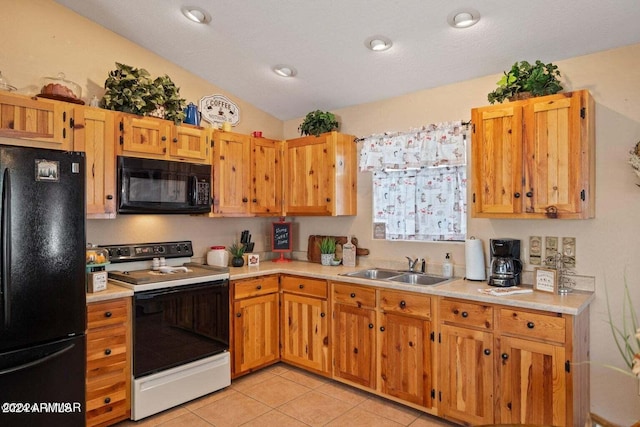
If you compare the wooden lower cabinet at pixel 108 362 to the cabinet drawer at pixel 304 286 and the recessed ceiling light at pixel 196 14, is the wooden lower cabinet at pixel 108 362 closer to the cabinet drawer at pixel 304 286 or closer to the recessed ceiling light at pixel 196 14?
the cabinet drawer at pixel 304 286

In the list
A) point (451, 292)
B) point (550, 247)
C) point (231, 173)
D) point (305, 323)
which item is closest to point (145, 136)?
point (231, 173)

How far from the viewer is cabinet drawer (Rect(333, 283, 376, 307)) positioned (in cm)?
304

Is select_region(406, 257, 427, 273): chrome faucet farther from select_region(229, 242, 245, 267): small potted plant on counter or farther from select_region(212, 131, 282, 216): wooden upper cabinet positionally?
select_region(229, 242, 245, 267): small potted plant on counter

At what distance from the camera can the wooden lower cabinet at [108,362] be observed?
2.50m

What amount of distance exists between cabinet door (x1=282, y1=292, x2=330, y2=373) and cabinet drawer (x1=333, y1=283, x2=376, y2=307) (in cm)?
16

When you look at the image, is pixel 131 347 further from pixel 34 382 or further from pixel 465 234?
pixel 465 234

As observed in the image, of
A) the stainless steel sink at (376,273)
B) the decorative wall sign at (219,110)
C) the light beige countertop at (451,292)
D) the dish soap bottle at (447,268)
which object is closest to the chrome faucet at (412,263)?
the stainless steel sink at (376,273)

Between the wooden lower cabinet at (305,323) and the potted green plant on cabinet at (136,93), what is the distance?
1.78 meters

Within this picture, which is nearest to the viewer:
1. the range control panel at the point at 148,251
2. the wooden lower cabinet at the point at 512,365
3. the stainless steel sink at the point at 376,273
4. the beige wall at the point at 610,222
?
the wooden lower cabinet at the point at 512,365

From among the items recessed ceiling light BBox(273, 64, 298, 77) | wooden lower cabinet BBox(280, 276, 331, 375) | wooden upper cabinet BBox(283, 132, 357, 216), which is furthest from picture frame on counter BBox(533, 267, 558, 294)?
recessed ceiling light BBox(273, 64, 298, 77)

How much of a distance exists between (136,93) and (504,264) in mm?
2906

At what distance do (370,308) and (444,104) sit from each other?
5.68 feet

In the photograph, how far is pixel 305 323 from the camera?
11.4 feet

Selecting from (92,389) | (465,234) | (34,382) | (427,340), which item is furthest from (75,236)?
(465,234)
